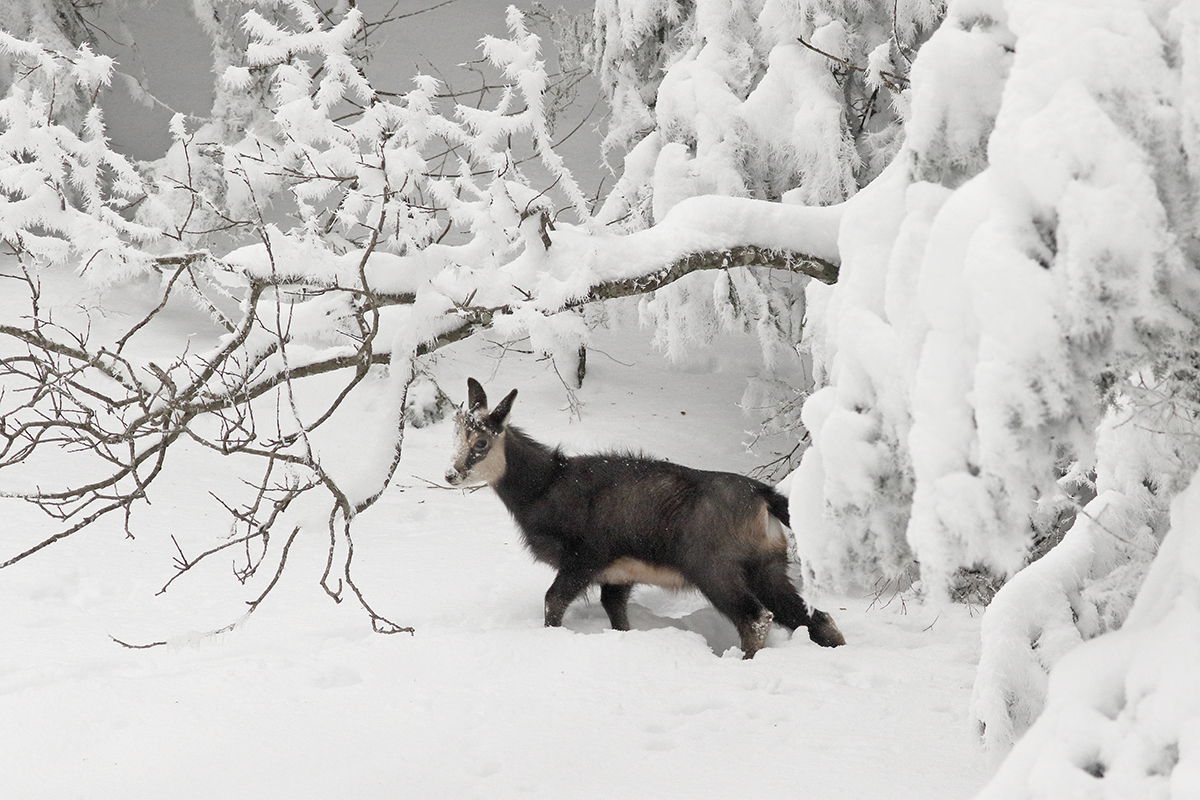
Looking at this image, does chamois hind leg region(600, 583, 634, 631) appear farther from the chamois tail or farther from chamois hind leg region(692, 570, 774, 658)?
the chamois tail

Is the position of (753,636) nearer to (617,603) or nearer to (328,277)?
(617,603)

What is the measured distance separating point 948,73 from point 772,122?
5542 mm

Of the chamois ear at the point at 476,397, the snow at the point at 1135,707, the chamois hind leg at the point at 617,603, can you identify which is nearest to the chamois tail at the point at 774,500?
the chamois hind leg at the point at 617,603

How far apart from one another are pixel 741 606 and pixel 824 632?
0.54 m

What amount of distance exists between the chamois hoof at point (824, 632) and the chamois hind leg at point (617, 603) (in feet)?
3.75

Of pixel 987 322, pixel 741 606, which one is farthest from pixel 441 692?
pixel 987 322

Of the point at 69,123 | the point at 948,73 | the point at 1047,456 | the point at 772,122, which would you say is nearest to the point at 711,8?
the point at 772,122

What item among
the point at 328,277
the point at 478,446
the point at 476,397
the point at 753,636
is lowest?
the point at 753,636

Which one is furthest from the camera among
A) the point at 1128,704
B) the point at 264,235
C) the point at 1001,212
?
the point at 264,235

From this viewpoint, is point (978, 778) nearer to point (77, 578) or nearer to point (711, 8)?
point (77, 578)

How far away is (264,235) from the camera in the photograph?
14.8ft

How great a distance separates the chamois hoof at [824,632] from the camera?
5.88 meters

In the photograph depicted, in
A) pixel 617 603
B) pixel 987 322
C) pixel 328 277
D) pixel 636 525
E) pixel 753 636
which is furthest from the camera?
pixel 617 603

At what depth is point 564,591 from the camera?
6.12 meters
